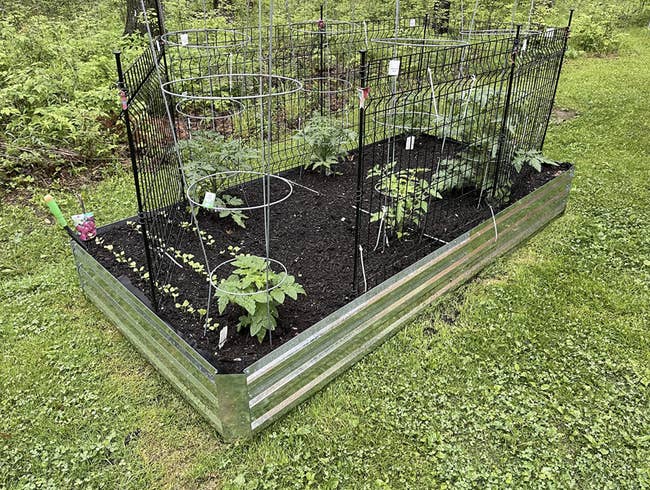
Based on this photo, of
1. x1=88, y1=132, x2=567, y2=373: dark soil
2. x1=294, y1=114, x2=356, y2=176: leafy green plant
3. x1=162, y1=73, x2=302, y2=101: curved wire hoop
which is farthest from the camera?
x1=294, y1=114, x2=356, y2=176: leafy green plant

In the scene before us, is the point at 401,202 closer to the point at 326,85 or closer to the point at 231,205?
the point at 231,205

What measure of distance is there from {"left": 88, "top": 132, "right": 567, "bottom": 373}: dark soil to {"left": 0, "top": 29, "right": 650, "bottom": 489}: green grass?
1.06 feet

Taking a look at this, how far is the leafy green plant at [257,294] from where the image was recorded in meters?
2.22

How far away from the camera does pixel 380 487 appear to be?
189 cm

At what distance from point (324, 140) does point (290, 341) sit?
90.3 inches

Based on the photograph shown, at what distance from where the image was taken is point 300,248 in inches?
121

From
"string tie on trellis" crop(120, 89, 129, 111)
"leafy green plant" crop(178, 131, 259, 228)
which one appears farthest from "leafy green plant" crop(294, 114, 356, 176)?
A: "string tie on trellis" crop(120, 89, 129, 111)

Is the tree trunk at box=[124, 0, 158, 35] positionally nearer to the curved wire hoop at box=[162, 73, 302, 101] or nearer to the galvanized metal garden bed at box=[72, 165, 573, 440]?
the curved wire hoop at box=[162, 73, 302, 101]

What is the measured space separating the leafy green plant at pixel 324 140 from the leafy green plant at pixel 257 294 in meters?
1.81

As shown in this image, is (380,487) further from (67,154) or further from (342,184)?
(67,154)

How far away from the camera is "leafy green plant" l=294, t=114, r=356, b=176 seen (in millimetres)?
A: 3969

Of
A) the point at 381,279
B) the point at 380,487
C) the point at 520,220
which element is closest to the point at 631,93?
the point at 520,220

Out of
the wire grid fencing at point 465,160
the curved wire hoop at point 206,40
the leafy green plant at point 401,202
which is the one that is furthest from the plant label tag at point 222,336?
the curved wire hoop at point 206,40

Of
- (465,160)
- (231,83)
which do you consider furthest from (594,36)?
(231,83)
